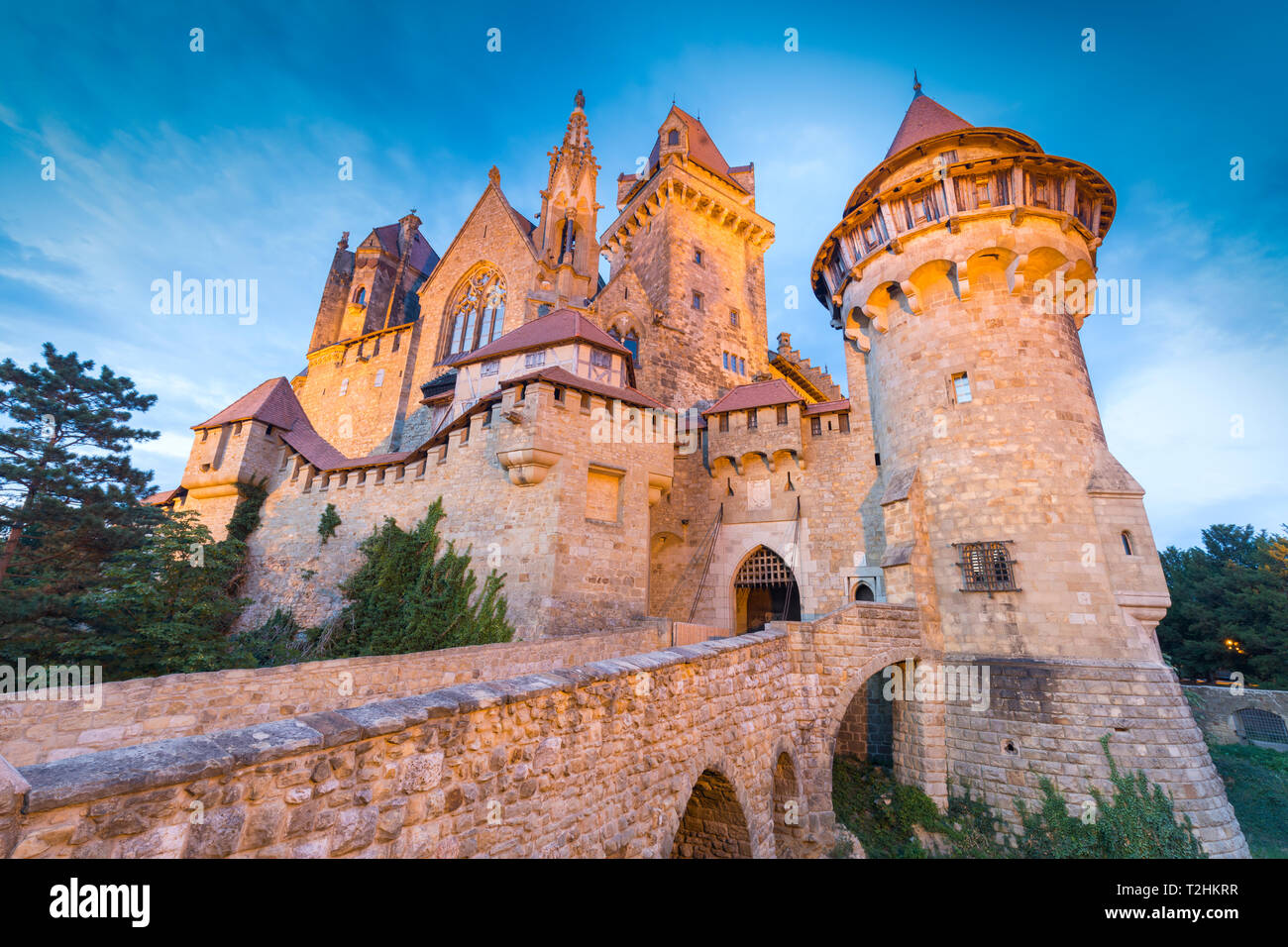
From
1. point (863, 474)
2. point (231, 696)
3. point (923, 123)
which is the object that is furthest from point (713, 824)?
point (923, 123)

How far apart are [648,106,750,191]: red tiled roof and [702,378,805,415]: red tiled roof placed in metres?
14.3

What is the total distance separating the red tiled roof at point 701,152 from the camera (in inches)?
1018

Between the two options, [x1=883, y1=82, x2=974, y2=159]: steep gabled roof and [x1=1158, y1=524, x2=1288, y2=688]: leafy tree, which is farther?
[x1=1158, y1=524, x2=1288, y2=688]: leafy tree

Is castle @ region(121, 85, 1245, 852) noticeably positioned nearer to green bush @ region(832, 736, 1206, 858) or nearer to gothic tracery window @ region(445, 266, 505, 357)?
green bush @ region(832, 736, 1206, 858)

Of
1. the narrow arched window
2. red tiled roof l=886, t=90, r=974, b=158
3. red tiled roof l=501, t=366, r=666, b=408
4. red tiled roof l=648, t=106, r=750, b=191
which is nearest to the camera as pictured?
red tiled roof l=501, t=366, r=666, b=408

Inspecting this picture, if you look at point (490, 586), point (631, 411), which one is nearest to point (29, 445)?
point (490, 586)

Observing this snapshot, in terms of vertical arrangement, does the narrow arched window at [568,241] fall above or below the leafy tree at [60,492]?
above

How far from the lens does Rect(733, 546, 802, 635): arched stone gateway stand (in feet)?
52.8

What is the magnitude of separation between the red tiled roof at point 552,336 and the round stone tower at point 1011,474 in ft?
24.0

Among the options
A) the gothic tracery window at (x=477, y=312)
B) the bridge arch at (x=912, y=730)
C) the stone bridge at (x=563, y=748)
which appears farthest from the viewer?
the gothic tracery window at (x=477, y=312)

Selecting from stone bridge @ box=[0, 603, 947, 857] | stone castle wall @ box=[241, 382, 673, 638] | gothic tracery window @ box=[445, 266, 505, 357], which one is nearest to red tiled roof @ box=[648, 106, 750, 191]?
gothic tracery window @ box=[445, 266, 505, 357]

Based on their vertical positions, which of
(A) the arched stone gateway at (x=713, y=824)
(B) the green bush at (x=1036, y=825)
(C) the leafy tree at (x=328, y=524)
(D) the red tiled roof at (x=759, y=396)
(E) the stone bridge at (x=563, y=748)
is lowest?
(B) the green bush at (x=1036, y=825)

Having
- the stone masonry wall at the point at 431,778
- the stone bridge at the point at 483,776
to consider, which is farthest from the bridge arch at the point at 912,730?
the stone masonry wall at the point at 431,778

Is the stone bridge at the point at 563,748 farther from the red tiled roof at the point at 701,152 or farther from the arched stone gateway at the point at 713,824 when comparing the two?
the red tiled roof at the point at 701,152
